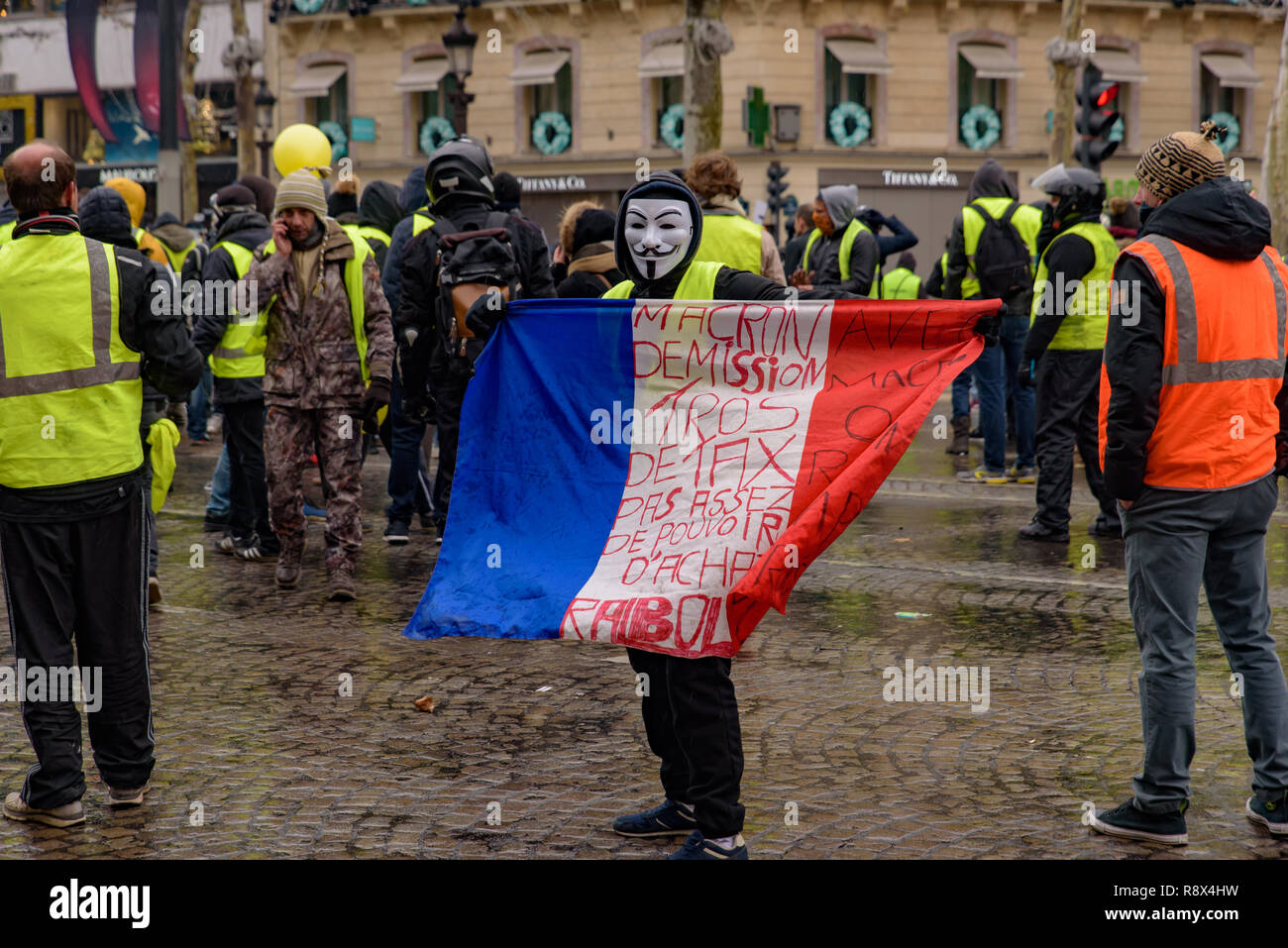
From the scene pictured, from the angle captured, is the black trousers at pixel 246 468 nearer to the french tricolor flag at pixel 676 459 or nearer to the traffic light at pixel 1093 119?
the french tricolor flag at pixel 676 459

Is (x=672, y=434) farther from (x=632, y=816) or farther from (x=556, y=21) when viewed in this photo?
(x=556, y=21)

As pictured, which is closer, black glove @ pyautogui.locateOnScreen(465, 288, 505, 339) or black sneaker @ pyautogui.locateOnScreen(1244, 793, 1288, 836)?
black sneaker @ pyautogui.locateOnScreen(1244, 793, 1288, 836)

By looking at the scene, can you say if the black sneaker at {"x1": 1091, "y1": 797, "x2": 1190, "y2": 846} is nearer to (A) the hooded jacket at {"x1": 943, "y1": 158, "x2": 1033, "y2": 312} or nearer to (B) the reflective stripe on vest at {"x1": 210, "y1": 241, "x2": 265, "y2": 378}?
(B) the reflective stripe on vest at {"x1": 210, "y1": 241, "x2": 265, "y2": 378}

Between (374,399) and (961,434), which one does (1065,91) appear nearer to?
(961,434)

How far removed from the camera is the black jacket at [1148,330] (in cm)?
441

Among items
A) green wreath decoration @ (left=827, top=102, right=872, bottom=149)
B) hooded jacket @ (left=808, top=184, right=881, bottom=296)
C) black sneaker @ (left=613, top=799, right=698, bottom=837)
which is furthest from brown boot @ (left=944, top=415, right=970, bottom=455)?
green wreath decoration @ (left=827, top=102, right=872, bottom=149)

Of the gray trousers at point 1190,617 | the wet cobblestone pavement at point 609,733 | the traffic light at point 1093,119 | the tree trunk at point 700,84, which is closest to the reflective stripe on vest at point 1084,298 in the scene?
the wet cobblestone pavement at point 609,733

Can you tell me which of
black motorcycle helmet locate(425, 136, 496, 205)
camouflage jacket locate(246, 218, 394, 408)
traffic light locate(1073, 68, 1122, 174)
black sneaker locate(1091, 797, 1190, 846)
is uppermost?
traffic light locate(1073, 68, 1122, 174)

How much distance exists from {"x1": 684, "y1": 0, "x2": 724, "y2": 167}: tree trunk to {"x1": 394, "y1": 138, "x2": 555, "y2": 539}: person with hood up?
11.2 m

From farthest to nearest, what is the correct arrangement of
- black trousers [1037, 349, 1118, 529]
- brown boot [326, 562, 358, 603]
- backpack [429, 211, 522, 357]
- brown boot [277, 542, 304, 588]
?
black trousers [1037, 349, 1118, 529]
brown boot [277, 542, 304, 588]
brown boot [326, 562, 358, 603]
backpack [429, 211, 522, 357]

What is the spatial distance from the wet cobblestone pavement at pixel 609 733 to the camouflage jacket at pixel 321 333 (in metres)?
1.07

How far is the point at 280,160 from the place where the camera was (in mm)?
10586

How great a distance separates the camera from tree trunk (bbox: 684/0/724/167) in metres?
19.1

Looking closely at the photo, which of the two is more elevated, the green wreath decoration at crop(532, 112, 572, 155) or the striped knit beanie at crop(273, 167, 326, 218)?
the green wreath decoration at crop(532, 112, 572, 155)
